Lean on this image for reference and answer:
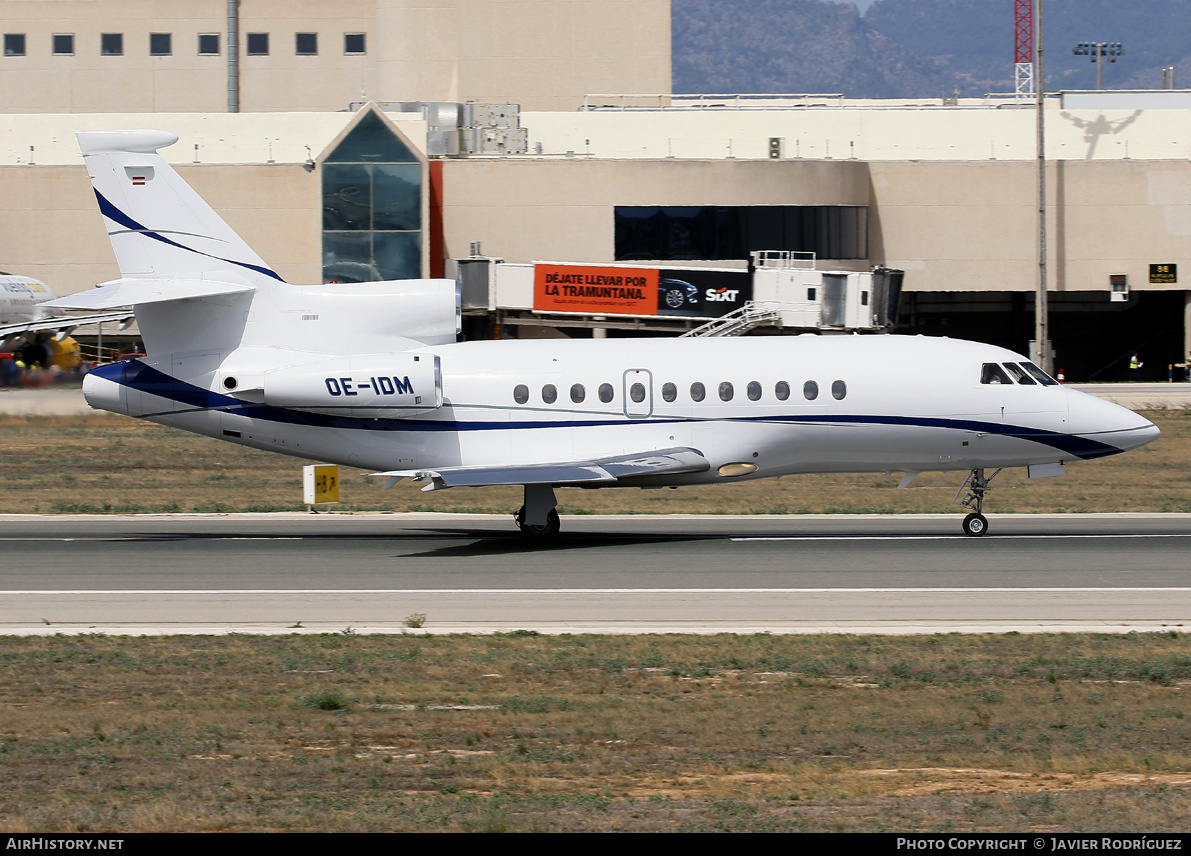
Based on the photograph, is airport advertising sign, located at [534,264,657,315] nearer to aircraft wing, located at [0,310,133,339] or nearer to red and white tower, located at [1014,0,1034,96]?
aircraft wing, located at [0,310,133,339]

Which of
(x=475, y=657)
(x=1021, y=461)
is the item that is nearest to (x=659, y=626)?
(x=475, y=657)

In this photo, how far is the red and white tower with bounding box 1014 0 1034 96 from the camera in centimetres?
8419

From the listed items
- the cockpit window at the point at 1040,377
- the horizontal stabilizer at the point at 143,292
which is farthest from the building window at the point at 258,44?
the cockpit window at the point at 1040,377

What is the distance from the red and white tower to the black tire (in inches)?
2353

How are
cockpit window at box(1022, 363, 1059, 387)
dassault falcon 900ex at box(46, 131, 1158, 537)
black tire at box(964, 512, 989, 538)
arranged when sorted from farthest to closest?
cockpit window at box(1022, 363, 1059, 387) → black tire at box(964, 512, 989, 538) → dassault falcon 900ex at box(46, 131, 1158, 537)

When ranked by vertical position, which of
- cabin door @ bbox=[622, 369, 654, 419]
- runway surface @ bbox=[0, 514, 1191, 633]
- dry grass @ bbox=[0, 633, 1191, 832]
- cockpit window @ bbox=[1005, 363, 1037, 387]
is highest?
cockpit window @ bbox=[1005, 363, 1037, 387]

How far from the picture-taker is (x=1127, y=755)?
11305mm

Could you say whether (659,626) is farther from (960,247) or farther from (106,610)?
(960,247)

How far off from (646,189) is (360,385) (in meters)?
43.5

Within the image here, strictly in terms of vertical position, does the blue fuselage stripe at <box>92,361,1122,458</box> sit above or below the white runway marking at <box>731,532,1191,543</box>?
above

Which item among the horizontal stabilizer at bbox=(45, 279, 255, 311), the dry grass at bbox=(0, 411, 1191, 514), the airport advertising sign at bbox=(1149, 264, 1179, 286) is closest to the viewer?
the horizontal stabilizer at bbox=(45, 279, 255, 311)

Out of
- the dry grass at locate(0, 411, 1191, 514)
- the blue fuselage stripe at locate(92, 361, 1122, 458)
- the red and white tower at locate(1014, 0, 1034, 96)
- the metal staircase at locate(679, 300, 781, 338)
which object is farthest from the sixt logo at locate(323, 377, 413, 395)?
the red and white tower at locate(1014, 0, 1034, 96)

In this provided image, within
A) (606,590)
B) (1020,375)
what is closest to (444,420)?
(606,590)
